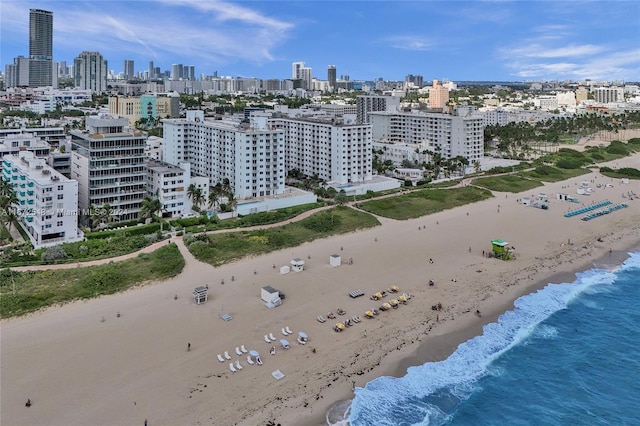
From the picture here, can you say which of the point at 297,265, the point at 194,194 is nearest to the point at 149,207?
the point at 194,194

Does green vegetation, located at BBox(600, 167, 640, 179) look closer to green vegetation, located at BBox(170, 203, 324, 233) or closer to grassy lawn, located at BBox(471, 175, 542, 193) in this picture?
grassy lawn, located at BBox(471, 175, 542, 193)

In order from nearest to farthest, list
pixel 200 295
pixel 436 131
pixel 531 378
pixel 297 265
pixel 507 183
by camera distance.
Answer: pixel 531 378 < pixel 200 295 < pixel 297 265 < pixel 507 183 < pixel 436 131

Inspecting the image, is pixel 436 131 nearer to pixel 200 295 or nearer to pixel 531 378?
pixel 200 295

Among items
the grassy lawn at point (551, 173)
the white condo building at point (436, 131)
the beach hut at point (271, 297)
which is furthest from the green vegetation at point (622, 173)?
the beach hut at point (271, 297)

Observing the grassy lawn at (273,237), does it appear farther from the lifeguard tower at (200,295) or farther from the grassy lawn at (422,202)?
the lifeguard tower at (200,295)

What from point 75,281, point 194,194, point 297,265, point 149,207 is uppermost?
point 194,194

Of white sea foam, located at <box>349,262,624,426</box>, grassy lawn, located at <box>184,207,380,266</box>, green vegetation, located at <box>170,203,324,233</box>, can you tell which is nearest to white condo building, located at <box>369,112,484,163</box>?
grassy lawn, located at <box>184,207,380,266</box>

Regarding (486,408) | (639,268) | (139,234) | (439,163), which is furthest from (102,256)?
(439,163)
